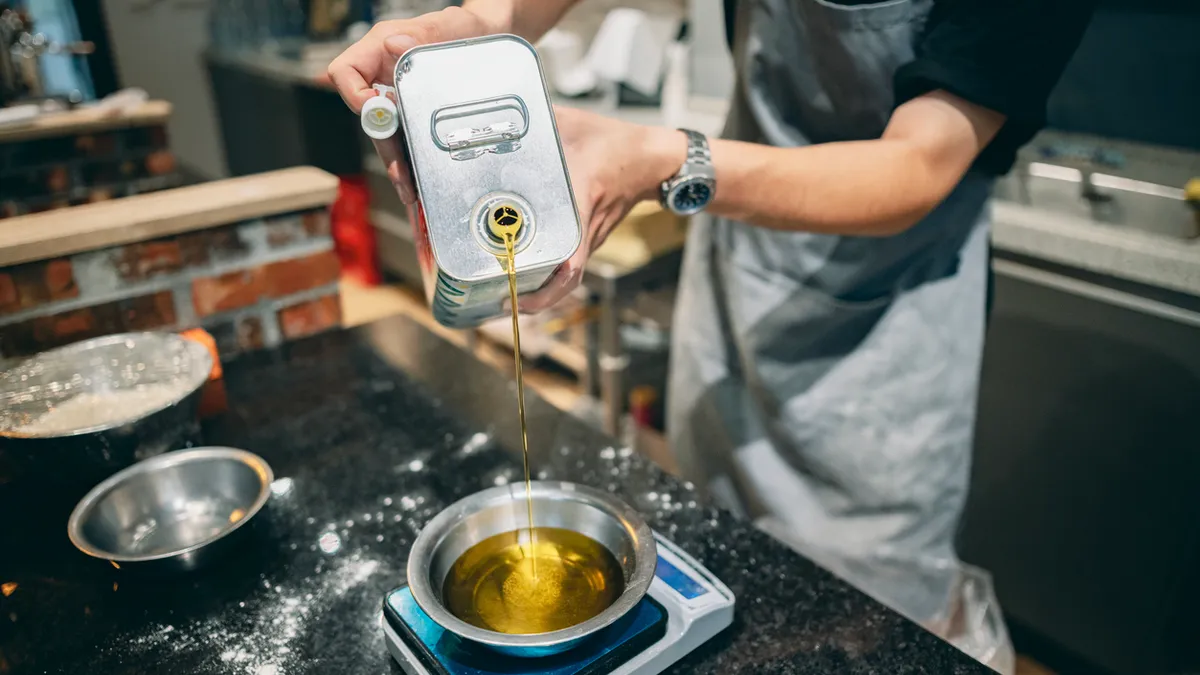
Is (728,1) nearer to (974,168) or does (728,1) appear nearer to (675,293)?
(974,168)

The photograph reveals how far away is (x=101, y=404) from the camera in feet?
3.12

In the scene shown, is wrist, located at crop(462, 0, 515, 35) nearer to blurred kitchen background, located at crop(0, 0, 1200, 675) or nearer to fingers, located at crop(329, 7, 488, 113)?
fingers, located at crop(329, 7, 488, 113)

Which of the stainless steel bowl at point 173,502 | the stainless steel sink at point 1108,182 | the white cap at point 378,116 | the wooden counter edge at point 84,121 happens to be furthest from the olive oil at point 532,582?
the wooden counter edge at point 84,121

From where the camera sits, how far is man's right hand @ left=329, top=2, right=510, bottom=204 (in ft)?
2.19

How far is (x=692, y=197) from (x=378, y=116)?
1.21 feet

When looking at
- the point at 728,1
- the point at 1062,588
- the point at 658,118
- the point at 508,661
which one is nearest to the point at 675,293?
the point at 658,118

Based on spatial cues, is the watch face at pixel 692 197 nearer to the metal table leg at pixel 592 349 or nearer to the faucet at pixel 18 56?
the metal table leg at pixel 592 349

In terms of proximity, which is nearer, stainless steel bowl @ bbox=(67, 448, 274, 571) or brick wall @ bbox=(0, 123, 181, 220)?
stainless steel bowl @ bbox=(67, 448, 274, 571)

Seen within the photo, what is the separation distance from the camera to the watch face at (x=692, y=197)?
852 mm

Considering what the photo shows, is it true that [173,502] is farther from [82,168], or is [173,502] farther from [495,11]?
[82,168]

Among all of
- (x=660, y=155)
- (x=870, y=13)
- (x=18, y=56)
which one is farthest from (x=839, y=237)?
(x=18, y=56)

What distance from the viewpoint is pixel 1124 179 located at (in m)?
1.58

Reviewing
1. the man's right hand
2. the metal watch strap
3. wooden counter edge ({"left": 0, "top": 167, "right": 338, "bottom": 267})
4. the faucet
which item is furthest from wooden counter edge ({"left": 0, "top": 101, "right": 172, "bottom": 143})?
the metal watch strap

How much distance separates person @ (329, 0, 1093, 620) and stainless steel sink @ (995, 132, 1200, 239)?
1.95ft
